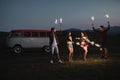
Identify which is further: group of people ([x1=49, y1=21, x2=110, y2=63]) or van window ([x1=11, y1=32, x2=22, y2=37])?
van window ([x1=11, y1=32, x2=22, y2=37])

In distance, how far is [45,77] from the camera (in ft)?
33.3

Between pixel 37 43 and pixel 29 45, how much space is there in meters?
0.81

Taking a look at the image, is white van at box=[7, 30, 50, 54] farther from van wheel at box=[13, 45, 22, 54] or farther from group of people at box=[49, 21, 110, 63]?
group of people at box=[49, 21, 110, 63]

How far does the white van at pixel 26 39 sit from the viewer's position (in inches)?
899

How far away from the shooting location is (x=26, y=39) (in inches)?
914

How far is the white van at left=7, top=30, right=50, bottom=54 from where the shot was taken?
2283 cm

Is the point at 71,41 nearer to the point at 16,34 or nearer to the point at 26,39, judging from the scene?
the point at 26,39

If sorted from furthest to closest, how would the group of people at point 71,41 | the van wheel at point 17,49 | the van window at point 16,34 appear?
the van wheel at point 17,49 < the van window at point 16,34 < the group of people at point 71,41

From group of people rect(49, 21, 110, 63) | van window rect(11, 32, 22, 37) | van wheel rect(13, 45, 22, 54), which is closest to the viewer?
group of people rect(49, 21, 110, 63)

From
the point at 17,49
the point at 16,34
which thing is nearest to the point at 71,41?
the point at 16,34

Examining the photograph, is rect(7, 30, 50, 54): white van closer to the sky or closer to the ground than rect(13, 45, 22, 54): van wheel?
closer to the sky

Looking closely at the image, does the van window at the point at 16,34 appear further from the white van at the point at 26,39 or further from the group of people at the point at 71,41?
the group of people at the point at 71,41

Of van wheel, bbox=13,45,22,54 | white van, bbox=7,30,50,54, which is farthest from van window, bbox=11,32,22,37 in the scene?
van wheel, bbox=13,45,22,54

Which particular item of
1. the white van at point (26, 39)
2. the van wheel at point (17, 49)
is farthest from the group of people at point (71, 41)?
the van wheel at point (17, 49)
